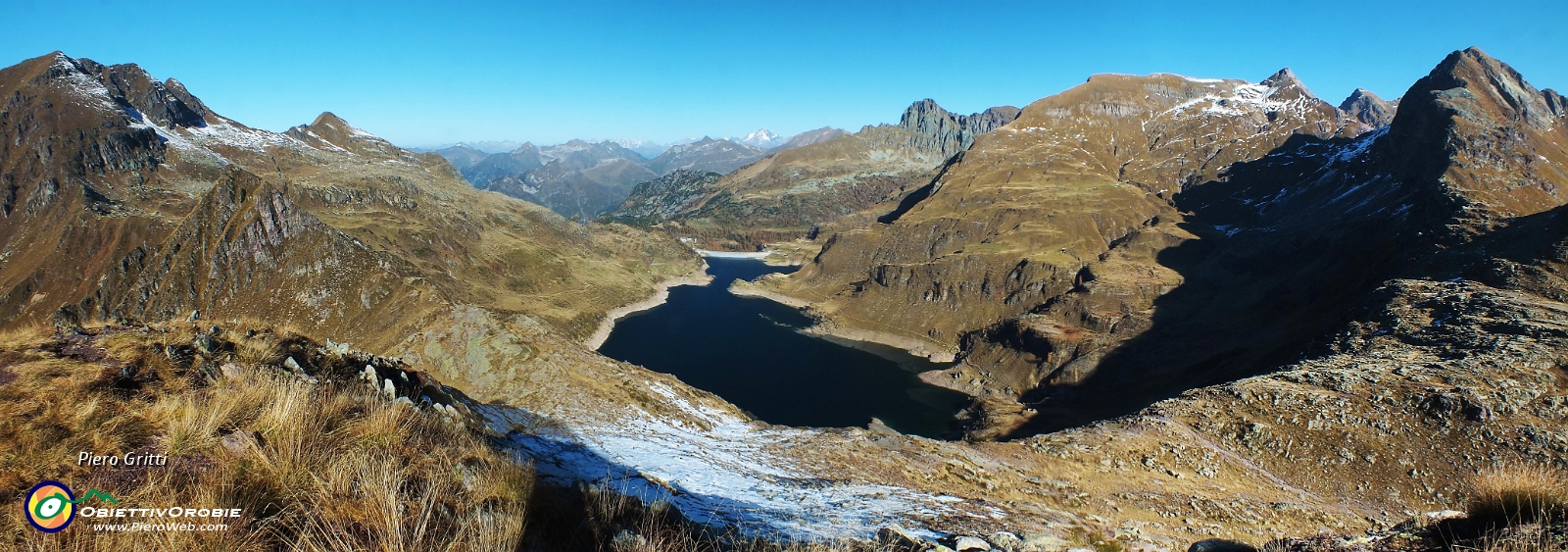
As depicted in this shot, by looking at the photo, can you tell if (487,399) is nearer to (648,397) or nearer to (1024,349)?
(648,397)

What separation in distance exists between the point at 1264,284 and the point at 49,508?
110 metres

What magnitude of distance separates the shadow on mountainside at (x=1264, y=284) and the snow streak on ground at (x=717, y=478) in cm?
3302

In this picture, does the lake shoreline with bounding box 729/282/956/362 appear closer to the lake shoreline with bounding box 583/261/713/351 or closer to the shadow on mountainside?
the shadow on mountainside

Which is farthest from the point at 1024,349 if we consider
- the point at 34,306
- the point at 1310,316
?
the point at 34,306

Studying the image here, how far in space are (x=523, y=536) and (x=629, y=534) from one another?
2.86ft

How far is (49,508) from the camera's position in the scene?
144 inches

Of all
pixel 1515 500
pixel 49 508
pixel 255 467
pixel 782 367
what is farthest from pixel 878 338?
pixel 49 508

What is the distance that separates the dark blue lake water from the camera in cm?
7244

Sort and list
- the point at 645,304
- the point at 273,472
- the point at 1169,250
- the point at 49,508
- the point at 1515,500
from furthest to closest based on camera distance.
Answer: the point at 645,304, the point at 1169,250, the point at 1515,500, the point at 273,472, the point at 49,508

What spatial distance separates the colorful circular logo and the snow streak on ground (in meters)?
4.78

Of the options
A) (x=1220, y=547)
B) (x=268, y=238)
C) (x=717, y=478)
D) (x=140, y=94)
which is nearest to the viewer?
(x=1220, y=547)

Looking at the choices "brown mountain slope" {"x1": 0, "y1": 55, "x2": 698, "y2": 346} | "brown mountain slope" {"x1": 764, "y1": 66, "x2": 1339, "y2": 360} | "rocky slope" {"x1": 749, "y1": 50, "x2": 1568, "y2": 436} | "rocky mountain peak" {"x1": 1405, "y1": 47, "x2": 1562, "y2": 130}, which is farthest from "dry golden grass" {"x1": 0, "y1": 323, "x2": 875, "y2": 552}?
"rocky mountain peak" {"x1": 1405, "y1": 47, "x2": 1562, "y2": 130}

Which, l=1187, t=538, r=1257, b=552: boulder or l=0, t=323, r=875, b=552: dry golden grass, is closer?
l=0, t=323, r=875, b=552: dry golden grass

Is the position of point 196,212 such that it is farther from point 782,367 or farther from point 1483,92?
point 1483,92
